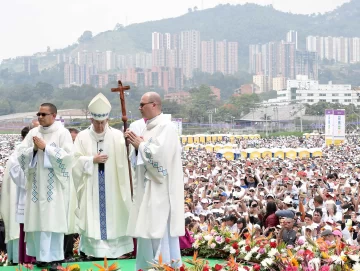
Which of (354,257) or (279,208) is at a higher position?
(354,257)

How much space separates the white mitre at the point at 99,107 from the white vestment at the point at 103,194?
0.67ft

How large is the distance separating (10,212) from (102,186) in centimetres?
107

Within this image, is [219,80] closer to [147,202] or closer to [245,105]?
[245,105]

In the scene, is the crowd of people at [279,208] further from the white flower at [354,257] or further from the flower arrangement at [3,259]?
the flower arrangement at [3,259]

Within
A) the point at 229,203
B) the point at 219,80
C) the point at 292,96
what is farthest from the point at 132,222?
the point at 219,80

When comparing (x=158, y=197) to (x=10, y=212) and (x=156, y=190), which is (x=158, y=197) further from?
(x=10, y=212)

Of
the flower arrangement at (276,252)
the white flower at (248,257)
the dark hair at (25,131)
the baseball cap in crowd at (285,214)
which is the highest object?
the dark hair at (25,131)

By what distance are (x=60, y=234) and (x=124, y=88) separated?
1442mm

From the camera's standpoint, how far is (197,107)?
11075 cm

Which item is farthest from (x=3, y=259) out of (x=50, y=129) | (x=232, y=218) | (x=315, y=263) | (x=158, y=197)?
(x=315, y=263)

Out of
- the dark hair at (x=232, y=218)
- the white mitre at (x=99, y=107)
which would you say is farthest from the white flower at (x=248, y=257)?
the dark hair at (x=232, y=218)

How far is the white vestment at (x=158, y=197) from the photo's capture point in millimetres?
6176

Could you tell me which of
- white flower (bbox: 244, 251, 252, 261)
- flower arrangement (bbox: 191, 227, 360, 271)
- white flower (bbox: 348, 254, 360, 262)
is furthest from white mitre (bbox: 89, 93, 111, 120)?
white flower (bbox: 348, 254, 360, 262)

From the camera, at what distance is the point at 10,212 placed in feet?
25.2
